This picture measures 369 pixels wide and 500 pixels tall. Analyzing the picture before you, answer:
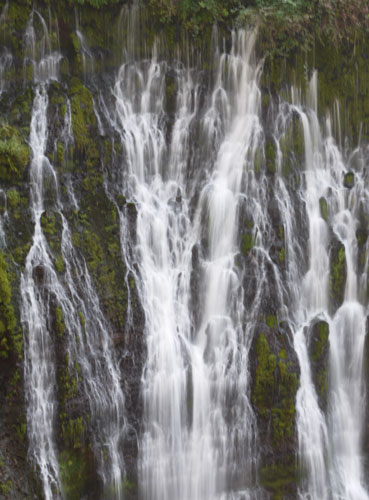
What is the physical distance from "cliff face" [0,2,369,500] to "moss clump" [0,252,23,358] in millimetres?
34

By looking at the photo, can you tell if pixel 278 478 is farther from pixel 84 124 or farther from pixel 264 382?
pixel 84 124

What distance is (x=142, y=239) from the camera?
31.6ft

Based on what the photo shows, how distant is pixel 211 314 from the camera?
380 inches

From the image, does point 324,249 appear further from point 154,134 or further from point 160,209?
point 154,134

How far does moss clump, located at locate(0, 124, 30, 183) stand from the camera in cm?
874

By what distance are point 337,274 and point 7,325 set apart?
6608 mm

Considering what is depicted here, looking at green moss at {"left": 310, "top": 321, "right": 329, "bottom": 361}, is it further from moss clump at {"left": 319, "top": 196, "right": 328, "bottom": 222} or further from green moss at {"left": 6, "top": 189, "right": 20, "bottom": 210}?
green moss at {"left": 6, "top": 189, "right": 20, "bottom": 210}

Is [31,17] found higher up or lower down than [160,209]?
higher up

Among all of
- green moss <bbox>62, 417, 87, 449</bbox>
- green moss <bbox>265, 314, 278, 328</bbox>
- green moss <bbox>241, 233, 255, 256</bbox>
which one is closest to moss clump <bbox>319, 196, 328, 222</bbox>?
green moss <bbox>241, 233, 255, 256</bbox>

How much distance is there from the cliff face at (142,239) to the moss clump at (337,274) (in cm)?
4

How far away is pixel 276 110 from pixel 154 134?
2.78 meters

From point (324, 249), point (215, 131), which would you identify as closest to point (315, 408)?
point (324, 249)

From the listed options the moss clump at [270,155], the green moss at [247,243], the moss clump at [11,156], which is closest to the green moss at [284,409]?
the green moss at [247,243]

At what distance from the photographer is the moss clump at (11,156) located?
8.74 m
